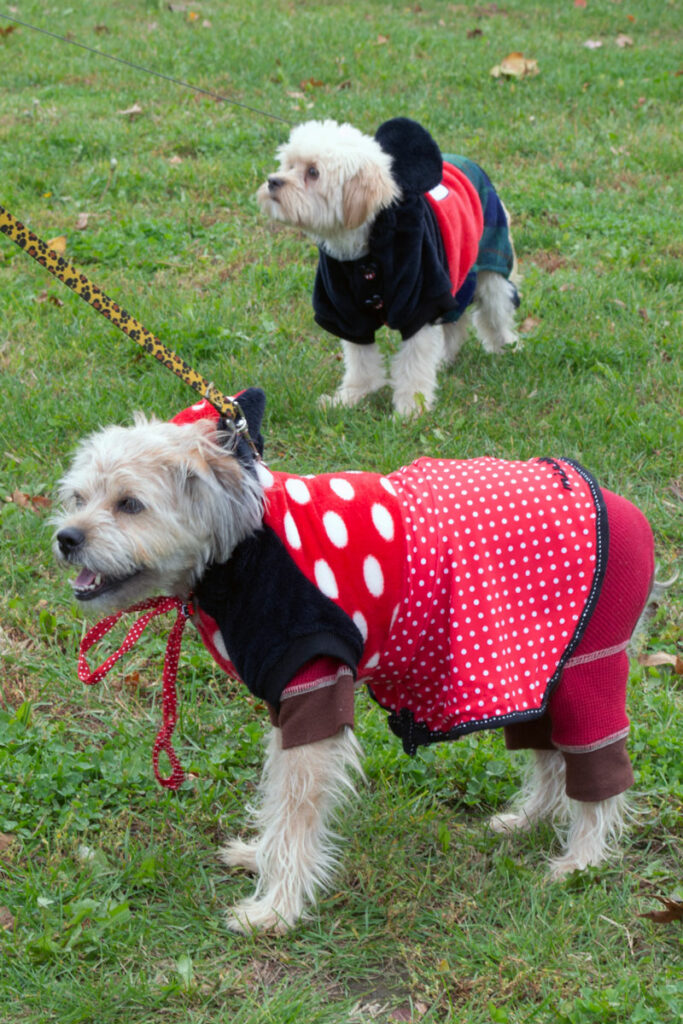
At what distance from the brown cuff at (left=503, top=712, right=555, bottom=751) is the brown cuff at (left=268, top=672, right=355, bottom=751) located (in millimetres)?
617

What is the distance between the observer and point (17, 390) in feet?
16.4

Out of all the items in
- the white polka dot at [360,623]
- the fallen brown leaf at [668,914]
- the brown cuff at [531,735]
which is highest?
the white polka dot at [360,623]

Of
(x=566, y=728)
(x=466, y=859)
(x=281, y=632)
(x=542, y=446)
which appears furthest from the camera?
(x=542, y=446)

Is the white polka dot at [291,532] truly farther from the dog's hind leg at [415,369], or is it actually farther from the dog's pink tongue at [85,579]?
the dog's hind leg at [415,369]

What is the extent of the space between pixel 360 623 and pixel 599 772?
30.4 inches

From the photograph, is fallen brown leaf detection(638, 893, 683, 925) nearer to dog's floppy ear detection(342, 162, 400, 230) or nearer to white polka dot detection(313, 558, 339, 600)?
white polka dot detection(313, 558, 339, 600)

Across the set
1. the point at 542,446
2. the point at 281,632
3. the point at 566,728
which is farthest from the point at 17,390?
the point at 566,728

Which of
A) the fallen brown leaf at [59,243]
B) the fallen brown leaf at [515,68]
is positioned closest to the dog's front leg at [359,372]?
the fallen brown leaf at [59,243]

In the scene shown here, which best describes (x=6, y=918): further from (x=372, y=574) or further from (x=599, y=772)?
(x=599, y=772)

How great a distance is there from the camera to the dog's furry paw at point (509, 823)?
3.11 m

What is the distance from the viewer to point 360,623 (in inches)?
100

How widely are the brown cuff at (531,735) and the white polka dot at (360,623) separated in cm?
61

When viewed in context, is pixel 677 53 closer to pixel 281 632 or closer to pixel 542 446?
pixel 542 446

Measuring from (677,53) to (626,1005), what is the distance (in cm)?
1095
